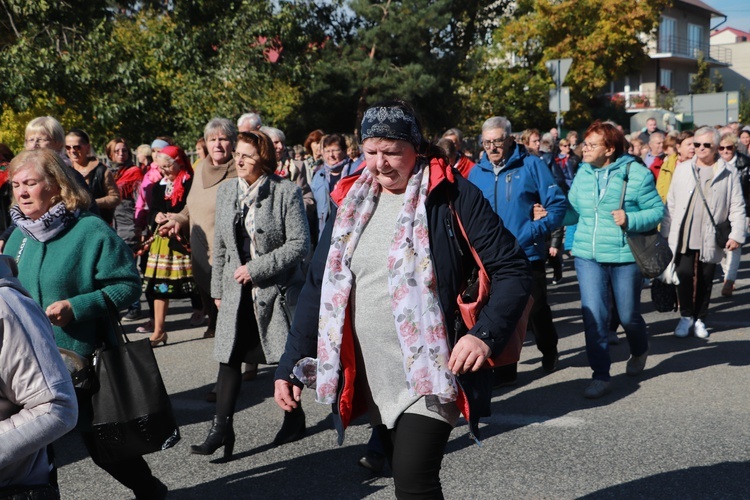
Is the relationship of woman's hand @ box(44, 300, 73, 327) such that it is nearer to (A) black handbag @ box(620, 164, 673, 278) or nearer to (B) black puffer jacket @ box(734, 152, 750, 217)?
(A) black handbag @ box(620, 164, 673, 278)

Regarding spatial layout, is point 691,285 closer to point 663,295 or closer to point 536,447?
point 663,295

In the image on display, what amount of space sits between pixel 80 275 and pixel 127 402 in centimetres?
59

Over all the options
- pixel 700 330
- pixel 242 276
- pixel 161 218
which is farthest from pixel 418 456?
pixel 700 330

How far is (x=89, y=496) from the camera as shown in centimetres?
466

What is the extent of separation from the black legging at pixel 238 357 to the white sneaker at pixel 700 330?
4.76 metres

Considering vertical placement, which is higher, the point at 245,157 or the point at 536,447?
the point at 245,157

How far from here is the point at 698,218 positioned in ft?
28.1

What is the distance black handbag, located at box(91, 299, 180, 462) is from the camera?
12.2 ft

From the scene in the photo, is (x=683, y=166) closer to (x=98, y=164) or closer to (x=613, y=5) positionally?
(x=98, y=164)

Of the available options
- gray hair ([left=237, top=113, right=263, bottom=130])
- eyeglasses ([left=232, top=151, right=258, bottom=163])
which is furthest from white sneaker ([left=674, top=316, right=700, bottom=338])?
eyeglasses ([left=232, top=151, right=258, bottom=163])

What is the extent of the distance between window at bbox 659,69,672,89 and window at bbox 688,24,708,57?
278 cm

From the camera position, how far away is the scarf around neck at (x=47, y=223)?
382cm

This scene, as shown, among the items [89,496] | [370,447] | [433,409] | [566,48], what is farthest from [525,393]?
[566,48]

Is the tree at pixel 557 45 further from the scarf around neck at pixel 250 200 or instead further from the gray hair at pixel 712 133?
the scarf around neck at pixel 250 200
